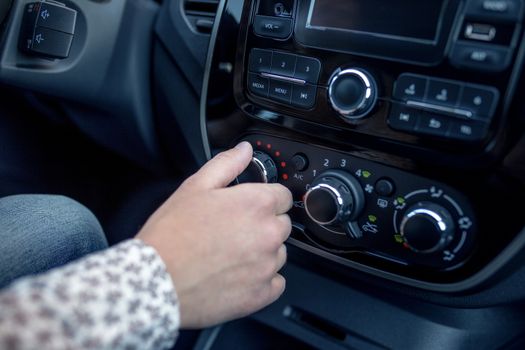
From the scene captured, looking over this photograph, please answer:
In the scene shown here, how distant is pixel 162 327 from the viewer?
0.39 meters

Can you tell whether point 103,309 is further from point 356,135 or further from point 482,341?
point 482,341

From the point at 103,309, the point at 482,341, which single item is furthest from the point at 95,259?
the point at 482,341

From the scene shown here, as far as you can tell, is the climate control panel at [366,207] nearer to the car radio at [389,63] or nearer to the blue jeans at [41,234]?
the car radio at [389,63]

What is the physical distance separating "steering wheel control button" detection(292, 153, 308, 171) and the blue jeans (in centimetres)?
36

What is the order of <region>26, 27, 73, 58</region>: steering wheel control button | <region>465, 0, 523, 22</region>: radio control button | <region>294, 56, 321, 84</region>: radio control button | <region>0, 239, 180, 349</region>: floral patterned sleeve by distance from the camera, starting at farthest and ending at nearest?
<region>26, 27, 73, 58</region>: steering wheel control button → <region>294, 56, 321, 84</region>: radio control button → <region>465, 0, 523, 22</region>: radio control button → <region>0, 239, 180, 349</region>: floral patterned sleeve

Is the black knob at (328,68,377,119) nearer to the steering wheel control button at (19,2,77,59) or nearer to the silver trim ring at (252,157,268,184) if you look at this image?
the silver trim ring at (252,157,268,184)

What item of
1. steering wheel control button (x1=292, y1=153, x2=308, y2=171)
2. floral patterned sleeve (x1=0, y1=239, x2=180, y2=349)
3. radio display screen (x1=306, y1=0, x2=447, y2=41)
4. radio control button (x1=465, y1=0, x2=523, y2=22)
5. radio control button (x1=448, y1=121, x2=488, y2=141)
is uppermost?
radio control button (x1=465, y1=0, x2=523, y2=22)

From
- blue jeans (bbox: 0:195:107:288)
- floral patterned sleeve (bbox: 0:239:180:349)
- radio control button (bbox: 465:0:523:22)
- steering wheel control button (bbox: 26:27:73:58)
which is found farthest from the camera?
steering wheel control button (bbox: 26:27:73:58)

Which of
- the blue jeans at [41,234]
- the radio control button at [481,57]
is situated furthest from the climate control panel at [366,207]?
the blue jeans at [41,234]

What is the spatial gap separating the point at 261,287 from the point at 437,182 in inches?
8.1

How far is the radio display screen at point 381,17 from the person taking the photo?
49 centimetres

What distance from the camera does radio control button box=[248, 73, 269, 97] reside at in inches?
24.1

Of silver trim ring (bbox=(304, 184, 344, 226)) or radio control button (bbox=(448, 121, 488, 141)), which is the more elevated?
radio control button (bbox=(448, 121, 488, 141))

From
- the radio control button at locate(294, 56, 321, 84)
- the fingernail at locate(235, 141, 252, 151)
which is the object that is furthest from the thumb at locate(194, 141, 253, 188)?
the radio control button at locate(294, 56, 321, 84)
